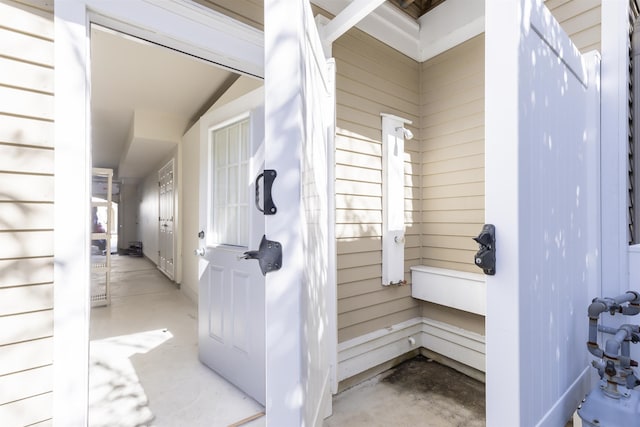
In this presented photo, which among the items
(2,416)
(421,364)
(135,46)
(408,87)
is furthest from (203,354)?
(408,87)

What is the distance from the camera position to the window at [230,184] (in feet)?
7.71

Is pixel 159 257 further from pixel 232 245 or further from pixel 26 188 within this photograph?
pixel 26 188

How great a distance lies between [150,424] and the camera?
6.32 feet

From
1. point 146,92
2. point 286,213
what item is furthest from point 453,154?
point 146,92

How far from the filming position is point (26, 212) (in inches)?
48.1

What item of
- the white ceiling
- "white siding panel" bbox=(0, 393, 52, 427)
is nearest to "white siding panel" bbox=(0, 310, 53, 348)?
"white siding panel" bbox=(0, 393, 52, 427)

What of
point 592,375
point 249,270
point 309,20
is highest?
point 309,20

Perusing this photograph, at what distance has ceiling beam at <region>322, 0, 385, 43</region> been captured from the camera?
6.15 feet

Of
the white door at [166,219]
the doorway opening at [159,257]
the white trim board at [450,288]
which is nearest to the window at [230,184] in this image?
the doorway opening at [159,257]

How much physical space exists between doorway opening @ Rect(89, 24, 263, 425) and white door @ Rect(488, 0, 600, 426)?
5.12 feet

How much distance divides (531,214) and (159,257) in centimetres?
754

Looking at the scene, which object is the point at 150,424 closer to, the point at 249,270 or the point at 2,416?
the point at 2,416

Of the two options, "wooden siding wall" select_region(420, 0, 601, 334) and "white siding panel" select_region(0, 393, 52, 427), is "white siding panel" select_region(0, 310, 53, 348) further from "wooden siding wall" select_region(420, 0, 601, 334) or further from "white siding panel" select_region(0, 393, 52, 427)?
"wooden siding wall" select_region(420, 0, 601, 334)

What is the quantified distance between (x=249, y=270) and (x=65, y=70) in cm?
143
